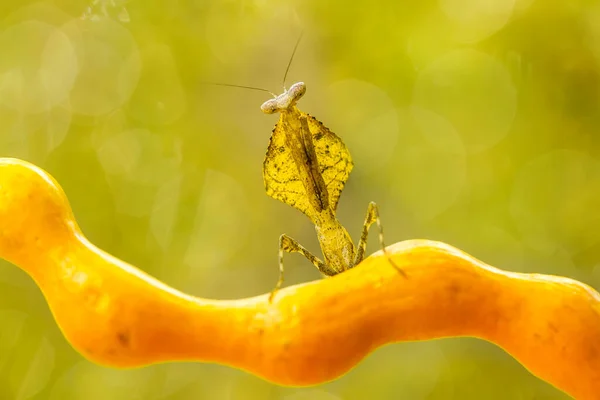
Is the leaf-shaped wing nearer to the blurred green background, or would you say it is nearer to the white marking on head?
the white marking on head

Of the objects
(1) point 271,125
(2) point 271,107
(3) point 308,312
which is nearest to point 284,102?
(2) point 271,107

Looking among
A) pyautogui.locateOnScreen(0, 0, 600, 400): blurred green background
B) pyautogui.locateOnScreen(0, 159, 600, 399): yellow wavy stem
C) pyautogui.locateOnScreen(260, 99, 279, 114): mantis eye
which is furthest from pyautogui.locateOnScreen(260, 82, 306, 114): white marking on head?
pyautogui.locateOnScreen(0, 0, 600, 400): blurred green background

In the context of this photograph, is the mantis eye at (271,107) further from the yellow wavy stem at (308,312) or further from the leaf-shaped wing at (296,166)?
the yellow wavy stem at (308,312)

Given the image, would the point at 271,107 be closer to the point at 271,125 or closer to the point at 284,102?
the point at 284,102

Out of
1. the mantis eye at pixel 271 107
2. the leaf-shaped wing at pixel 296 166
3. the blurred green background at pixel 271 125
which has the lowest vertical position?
the leaf-shaped wing at pixel 296 166

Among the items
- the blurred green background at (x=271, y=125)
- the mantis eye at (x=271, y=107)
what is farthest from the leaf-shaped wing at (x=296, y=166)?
the blurred green background at (x=271, y=125)

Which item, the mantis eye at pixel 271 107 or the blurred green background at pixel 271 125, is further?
the blurred green background at pixel 271 125
